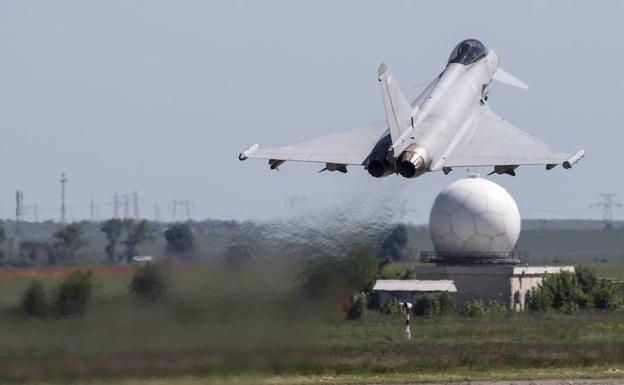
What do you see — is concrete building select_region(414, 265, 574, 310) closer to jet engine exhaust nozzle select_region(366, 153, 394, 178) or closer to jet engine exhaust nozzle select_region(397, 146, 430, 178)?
jet engine exhaust nozzle select_region(366, 153, 394, 178)

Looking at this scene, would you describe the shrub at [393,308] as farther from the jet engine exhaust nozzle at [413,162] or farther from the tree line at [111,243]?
the jet engine exhaust nozzle at [413,162]

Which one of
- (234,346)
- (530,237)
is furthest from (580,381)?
(530,237)

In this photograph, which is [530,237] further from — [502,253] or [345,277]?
[345,277]

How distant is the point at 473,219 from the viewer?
69.6 meters

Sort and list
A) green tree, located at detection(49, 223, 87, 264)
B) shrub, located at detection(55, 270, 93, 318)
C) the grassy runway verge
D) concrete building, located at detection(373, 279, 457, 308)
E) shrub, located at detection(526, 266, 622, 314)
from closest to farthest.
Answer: the grassy runway verge → shrub, located at detection(55, 270, 93, 318) → green tree, located at detection(49, 223, 87, 264) → concrete building, located at detection(373, 279, 457, 308) → shrub, located at detection(526, 266, 622, 314)

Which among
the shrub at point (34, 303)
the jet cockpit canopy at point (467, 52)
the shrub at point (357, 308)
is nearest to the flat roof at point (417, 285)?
the shrub at point (357, 308)

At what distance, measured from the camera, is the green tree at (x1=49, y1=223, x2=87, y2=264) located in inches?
1612

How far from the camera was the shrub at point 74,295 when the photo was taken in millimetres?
33344

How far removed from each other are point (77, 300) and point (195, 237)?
13.1 feet

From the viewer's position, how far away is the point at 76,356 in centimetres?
3234

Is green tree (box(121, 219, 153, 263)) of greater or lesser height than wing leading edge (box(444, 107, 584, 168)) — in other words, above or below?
below

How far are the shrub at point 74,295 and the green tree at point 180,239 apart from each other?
2261mm

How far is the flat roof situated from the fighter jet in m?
26.3

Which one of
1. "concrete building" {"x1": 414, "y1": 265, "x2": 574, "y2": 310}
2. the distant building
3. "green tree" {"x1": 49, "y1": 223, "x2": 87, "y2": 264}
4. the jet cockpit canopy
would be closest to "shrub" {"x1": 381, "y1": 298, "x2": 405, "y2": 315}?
"concrete building" {"x1": 414, "y1": 265, "x2": 574, "y2": 310}
